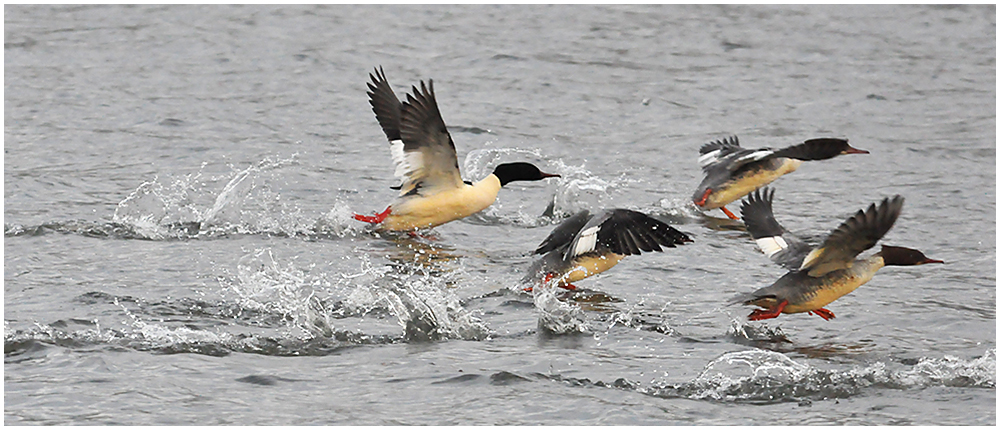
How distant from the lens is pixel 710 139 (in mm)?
11164

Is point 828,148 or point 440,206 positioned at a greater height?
point 828,148

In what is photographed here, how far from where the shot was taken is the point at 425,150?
778 centimetres

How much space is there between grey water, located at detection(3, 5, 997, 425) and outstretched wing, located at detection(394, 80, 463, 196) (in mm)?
384

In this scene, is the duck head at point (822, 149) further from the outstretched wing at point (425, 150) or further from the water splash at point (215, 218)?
the water splash at point (215, 218)

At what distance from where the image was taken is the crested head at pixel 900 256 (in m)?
5.98

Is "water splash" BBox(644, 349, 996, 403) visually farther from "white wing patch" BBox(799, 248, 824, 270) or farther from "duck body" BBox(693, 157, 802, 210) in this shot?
"duck body" BBox(693, 157, 802, 210)

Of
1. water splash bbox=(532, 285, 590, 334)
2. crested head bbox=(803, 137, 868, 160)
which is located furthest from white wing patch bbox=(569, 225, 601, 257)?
crested head bbox=(803, 137, 868, 160)

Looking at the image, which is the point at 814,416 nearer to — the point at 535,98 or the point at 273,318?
the point at 273,318

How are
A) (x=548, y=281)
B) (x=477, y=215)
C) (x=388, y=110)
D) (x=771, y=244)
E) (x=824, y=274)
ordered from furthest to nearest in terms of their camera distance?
(x=477, y=215) → (x=388, y=110) → (x=771, y=244) → (x=548, y=281) → (x=824, y=274)

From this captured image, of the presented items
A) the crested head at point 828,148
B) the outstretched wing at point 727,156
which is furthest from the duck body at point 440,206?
the crested head at point 828,148

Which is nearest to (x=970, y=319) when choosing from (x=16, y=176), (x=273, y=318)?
(x=273, y=318)

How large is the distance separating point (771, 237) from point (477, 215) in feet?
8.46

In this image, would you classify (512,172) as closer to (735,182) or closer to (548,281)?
(735,182)

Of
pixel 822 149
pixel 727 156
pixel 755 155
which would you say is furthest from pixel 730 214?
pixel 822 149
